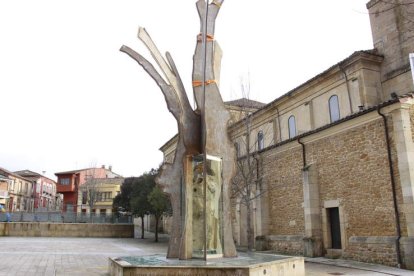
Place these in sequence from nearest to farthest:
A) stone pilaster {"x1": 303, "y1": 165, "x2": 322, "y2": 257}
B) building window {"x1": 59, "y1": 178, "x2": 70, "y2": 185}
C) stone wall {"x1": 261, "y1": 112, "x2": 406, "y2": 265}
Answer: stone wall {"x1": 261, "y1": 112, "x2": 406, "y2": 265} → stone pilaster {"x1": 303, "y1": 165, "x2": 322, "y2": 257} → building window {"x1": 59, "y1": 178, "x2": 70, "y2": 185}

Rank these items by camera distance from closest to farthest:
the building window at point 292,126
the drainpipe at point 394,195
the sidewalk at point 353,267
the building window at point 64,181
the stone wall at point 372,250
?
the sidewalk at point 353,267 → the drainpipe at point 394,195 → the stone wall at point 372,250 → the building window at point 292,126 → the building window at point 64,181

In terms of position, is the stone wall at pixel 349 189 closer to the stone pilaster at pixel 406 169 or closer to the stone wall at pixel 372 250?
the stone wall at pixel 372 250

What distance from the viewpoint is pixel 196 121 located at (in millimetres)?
10555

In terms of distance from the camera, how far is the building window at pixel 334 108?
73.3ft

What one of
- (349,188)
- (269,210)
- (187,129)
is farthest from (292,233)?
(187,129)

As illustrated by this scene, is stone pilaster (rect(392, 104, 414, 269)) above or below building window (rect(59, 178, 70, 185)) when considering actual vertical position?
below

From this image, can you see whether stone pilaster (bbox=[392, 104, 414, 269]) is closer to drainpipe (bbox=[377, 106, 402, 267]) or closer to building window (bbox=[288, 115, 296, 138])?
drainpipe (bbox=[377, 106, 402, 267])

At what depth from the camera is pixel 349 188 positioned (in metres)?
15.3

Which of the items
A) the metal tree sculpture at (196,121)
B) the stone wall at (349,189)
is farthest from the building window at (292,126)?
the metal tree sculpture at (196,121)

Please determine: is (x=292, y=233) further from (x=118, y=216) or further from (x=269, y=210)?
(x=118, y=216)

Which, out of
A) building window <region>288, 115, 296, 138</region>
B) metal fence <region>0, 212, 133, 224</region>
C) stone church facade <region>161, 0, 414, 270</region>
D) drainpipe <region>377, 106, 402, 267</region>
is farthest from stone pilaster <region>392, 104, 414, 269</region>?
metal fence <region>0, 212, 133, 224</region>

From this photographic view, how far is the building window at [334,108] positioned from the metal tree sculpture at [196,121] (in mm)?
13576

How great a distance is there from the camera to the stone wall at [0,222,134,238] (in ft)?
106

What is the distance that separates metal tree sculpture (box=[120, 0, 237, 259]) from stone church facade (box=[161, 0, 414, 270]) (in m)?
1.70
